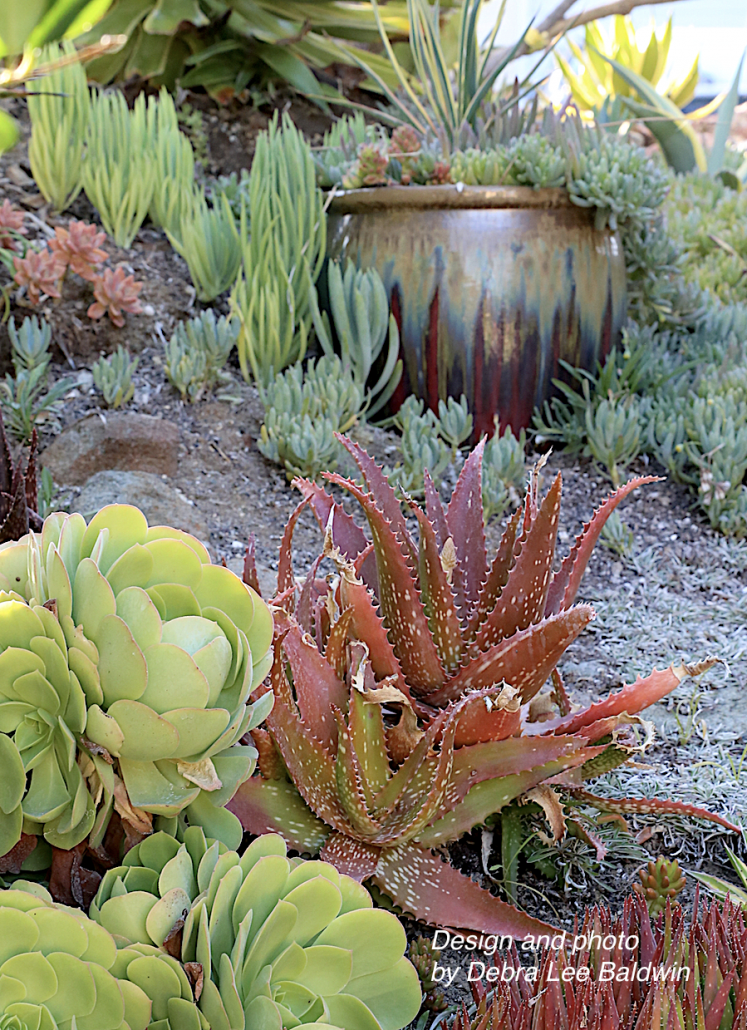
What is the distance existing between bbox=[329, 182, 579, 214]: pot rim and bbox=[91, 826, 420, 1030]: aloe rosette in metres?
2.28

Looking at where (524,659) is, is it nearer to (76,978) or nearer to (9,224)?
(76,978)

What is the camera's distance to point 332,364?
2.48 meters

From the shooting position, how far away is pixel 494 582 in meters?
1.24

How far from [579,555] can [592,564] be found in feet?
3.78

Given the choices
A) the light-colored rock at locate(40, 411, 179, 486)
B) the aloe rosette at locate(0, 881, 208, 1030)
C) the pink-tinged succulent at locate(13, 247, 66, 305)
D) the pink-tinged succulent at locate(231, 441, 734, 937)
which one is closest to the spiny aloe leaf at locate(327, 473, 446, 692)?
the pink-tinged succulent at locate(231, 441, 734, 937)

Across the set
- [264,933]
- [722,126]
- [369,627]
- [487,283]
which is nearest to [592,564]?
[487,283]

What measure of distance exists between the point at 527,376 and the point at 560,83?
4.64m

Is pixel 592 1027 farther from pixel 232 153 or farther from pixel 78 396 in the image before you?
pixel 232 153

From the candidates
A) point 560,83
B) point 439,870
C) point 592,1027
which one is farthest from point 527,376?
point 560,83

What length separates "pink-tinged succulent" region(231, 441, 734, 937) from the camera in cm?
99

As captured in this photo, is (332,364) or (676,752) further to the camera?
(332,364)

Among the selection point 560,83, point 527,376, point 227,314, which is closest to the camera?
point 527,376

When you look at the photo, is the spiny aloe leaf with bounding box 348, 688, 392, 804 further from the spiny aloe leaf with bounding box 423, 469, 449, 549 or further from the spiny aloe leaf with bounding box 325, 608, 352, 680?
the spiny aloe leaf with bounding box 423, 469, 449, 549

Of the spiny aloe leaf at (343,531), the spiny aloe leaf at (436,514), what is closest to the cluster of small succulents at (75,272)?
the spiny aloe leaf at (343,531)
